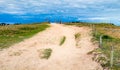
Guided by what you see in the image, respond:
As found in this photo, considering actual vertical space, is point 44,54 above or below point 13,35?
above

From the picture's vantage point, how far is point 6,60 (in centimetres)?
2959

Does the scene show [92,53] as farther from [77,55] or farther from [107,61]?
[107,61]

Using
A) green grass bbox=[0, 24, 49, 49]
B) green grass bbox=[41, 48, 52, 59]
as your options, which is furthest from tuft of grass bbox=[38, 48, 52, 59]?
green grass bbox=[0, 24, 49, 49]

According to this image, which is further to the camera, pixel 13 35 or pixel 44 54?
pixel 13 35

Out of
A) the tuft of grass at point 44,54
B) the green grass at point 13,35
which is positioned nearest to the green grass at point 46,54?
the tuft of grass at point 44,54

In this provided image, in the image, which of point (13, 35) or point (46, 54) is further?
point (13, 35)

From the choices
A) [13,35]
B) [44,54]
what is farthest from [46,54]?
[13,35]

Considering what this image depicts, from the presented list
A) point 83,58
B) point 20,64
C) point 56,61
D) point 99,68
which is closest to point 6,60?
point 20,64

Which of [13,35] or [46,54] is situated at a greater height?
[46,54]

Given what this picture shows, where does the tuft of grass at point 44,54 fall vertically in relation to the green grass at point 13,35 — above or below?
above

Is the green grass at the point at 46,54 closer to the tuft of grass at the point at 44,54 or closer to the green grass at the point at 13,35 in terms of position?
the tuft of grass at the point at 44,54

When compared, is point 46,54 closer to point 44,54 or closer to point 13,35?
point 44,54

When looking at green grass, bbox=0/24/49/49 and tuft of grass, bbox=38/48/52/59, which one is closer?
tuft of grass, bbox=38/48/52/59

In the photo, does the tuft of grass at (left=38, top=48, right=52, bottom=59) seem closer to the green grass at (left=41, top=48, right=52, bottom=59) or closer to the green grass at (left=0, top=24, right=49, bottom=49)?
the green grass at (left=41, top=48, right=52, bottom=59)
